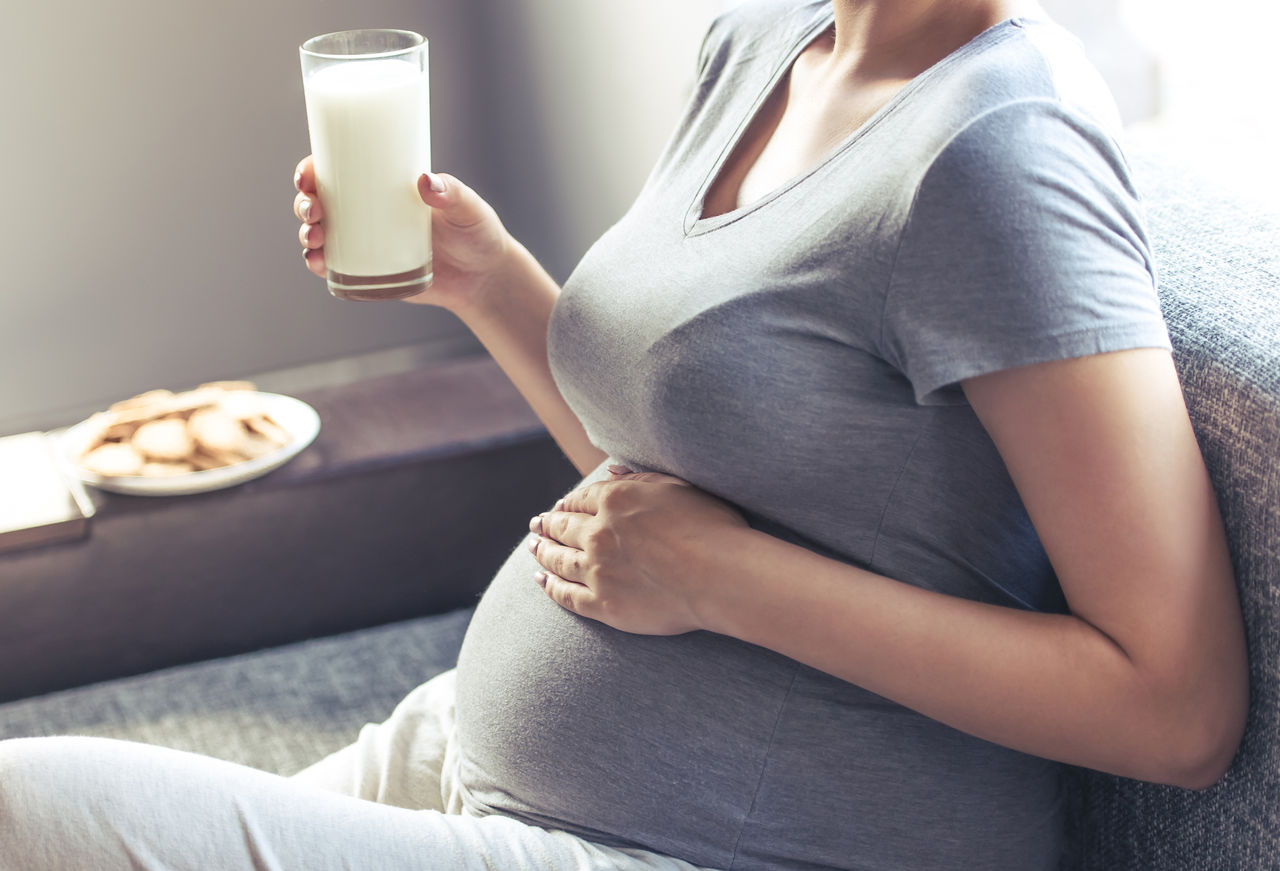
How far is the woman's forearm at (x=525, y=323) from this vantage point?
3.74ft

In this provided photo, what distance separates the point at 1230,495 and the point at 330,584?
111 cm

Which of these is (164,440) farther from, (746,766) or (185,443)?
(746,766)

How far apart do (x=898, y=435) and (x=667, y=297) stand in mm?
188

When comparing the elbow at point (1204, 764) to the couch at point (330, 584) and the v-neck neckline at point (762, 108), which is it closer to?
the couch at point (330, 584)

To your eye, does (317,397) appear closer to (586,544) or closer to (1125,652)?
(586,544)

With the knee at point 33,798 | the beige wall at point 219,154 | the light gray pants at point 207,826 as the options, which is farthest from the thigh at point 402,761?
the beige wall at point 219,154

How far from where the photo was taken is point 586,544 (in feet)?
2.80

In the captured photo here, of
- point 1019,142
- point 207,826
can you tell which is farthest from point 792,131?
point 207,826

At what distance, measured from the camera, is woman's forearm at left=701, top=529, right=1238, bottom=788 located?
703mm

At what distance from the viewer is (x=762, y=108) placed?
0.98 metres

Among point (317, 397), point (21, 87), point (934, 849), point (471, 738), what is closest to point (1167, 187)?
point (934, 849)

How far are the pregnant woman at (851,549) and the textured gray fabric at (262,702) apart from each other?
0.41 metres

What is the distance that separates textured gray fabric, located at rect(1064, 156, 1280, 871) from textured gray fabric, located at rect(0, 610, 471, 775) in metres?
0.77

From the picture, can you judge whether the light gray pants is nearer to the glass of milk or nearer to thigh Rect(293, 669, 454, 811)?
thigh Rect(293, 669, 454, 811)
